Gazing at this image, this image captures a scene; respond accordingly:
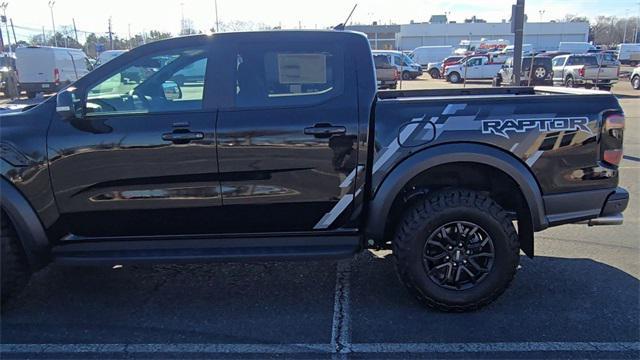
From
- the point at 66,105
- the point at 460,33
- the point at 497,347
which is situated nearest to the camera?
the point at 497,347

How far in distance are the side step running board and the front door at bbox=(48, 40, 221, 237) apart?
0.09m

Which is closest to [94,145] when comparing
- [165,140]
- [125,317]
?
[165,140]

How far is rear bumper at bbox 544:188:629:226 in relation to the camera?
11.5 feet

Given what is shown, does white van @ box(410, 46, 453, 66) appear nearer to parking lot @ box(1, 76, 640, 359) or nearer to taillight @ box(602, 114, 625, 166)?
parking lot @ box(1, 76, 640, 359)

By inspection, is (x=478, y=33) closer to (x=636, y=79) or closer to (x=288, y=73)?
(x=636, y=79)

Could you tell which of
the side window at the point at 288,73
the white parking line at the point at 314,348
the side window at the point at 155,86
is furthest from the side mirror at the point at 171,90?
the white parking line at the point at 314,348

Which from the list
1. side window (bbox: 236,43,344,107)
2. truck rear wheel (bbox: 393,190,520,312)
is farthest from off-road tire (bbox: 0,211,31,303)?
truck rear wheel (bbox: 393,190,520,312)

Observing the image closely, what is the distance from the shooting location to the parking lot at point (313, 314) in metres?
3.11

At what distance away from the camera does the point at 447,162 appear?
3367mm

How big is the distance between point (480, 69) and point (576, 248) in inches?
1134

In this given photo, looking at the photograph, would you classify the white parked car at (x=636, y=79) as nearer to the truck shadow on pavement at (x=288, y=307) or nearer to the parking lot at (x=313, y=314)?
the parking lot at (x=313, y=314)

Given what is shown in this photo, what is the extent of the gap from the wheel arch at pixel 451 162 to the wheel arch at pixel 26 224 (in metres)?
2.21

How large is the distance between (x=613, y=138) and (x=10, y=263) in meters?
4.16

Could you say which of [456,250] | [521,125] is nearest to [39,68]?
[456,250]
